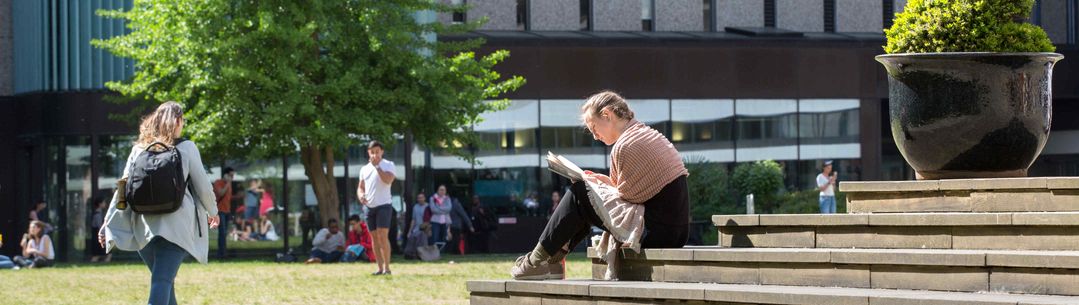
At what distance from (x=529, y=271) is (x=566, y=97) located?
79.0ft

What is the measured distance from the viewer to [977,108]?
979 cm

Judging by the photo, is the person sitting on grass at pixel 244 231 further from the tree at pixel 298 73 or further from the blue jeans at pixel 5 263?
the blue jeans at pixel 5 263

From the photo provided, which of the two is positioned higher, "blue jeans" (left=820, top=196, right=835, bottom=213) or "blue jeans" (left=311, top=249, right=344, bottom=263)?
"blue jeans" (left=820, top=196, right=835, bottom=213)

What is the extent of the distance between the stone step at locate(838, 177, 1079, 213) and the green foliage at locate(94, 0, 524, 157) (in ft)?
57.7

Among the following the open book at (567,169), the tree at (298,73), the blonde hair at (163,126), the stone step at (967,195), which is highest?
the tree at (298,73)

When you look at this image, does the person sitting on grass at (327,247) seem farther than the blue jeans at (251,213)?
No

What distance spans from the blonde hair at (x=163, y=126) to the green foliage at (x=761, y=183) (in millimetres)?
23808

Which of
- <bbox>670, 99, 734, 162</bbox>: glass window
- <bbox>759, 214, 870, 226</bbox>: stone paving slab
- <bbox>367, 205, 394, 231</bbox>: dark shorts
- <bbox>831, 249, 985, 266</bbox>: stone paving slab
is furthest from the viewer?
<bbox>670, 99, 734, 162</bbox>: glass window

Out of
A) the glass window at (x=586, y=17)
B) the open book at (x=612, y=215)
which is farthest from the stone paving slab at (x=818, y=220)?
the glass window at (x=586, y=17)

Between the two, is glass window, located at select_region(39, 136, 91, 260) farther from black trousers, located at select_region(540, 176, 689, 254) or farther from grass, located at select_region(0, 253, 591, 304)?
black trousers, located at select_region(540, 176, 689, 254)

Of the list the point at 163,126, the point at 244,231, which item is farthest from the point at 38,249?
the point at 163,126

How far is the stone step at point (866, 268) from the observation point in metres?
7.69

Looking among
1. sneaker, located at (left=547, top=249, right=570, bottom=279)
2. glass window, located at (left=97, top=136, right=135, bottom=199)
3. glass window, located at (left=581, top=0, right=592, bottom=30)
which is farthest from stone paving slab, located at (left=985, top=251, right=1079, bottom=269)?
glass window, located at (left=581, top=0, right=592, bottom=30)

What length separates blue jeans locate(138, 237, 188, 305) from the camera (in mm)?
9703
